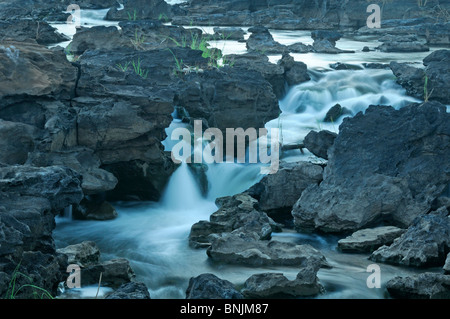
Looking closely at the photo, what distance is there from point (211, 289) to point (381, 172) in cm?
330

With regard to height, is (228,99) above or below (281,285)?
above

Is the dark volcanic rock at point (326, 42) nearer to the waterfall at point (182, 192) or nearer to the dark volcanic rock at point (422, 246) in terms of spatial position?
the waterfall at point (182, 192)

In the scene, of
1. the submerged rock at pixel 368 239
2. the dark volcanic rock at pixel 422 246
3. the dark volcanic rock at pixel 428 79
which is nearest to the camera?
the dark volcanic rock at pixel 422 246

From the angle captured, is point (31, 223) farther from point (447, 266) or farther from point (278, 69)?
point (278, 69)

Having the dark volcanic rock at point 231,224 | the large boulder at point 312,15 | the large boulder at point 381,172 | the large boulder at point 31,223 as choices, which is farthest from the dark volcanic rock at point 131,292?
the large boulder at point 312,15

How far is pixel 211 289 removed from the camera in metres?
4.65

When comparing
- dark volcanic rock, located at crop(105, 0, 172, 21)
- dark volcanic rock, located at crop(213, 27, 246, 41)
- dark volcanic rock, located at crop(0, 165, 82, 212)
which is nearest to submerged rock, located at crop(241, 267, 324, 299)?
dark volcanic rock, located at crop(0, 165, 82, 212)

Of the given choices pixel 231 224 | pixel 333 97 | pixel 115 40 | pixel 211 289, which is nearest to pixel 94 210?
pixel 231 224

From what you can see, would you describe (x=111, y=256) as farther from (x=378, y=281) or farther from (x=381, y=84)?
(x=381, y=84)

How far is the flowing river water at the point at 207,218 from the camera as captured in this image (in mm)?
5895

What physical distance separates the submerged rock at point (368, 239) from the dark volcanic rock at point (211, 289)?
7.10 feet

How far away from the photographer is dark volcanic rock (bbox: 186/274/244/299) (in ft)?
15.1

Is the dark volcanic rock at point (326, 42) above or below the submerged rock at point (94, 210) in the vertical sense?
above

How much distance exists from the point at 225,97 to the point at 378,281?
4.06 metres
